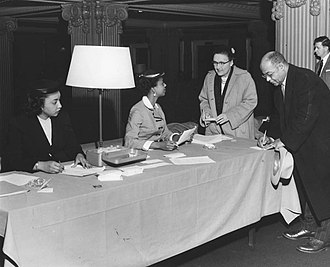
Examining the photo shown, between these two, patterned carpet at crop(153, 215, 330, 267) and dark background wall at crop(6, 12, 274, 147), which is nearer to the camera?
patterned carpet at crop(153, 215, 330, 267)

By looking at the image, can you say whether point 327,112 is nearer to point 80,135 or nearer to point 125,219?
point 125,219

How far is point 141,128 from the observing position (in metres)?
4.72

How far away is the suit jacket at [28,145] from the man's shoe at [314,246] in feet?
7.00

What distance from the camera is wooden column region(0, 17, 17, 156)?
12.8m

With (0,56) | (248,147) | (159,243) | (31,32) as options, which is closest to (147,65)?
(31,32)

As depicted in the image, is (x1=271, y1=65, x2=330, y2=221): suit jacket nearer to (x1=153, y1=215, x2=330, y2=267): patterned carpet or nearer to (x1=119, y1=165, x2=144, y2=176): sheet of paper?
(x1=153, y1=215, x2=330, y2=267): patterned carpet

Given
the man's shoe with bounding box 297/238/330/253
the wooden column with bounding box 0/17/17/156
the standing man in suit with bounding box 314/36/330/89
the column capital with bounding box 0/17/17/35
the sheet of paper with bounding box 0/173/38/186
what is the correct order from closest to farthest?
the sheet of paper with bounding box 0/173/38/186, the man's shoe with bounding box 297/238/330/253, the standing man in suit with bounding box 314/36/330/89, the wooden column with bounding box 0/17/17/156, the column capital with bounding box 0/17/17/35

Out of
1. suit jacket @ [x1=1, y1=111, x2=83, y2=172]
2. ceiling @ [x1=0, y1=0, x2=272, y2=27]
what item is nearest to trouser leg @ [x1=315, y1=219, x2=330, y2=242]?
suit jacket @ [x1=1, y1=111, x2=83, y2=172]

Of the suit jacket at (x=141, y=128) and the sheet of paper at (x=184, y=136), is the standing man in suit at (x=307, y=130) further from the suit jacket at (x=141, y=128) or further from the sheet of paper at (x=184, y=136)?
the suit jacket at (x=141, y=128)

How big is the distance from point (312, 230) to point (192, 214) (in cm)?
155

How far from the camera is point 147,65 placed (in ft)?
55.1

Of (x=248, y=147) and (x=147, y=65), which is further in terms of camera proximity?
(x=147, y=65)

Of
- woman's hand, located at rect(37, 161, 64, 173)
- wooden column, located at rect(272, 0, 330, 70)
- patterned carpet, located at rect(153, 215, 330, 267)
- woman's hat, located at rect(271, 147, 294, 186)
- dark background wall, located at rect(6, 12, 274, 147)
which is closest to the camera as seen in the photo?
woman's hand, located at rect(37, 161, 64, 173)

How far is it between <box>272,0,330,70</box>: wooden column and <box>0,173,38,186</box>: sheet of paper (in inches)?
147
